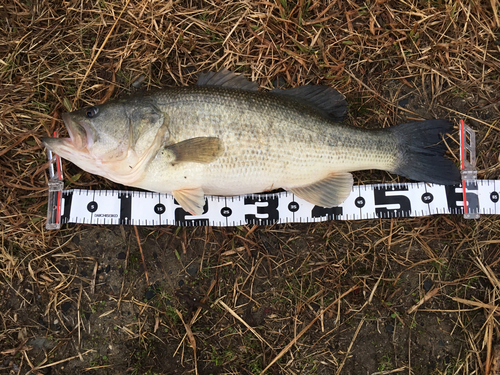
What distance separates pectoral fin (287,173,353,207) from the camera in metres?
3.06

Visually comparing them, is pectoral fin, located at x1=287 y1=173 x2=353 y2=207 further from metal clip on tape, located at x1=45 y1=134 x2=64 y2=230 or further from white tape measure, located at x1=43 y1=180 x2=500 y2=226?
metal clip on tape, located at x1=45 y1=134 x2=64 y2=230

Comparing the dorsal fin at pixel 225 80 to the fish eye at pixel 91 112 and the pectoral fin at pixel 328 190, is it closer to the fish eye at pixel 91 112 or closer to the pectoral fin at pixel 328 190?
the fish eye at pixel 91 112

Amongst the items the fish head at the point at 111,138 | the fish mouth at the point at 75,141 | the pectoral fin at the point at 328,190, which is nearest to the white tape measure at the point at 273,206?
the pectoral fin at the point at 328,190

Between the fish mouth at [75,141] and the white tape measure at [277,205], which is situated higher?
the fish mouth at [75,141]

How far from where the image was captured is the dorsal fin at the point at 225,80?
2.96 m

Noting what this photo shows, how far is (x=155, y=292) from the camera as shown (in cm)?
320

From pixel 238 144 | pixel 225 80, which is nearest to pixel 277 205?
pixel 238 144

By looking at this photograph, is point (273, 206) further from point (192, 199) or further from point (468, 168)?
point (468, 168)

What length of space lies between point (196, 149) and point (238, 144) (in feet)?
1.16

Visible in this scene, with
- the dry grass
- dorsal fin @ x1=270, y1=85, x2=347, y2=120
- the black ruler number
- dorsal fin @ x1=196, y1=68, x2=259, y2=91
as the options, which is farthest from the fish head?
the black ruler number

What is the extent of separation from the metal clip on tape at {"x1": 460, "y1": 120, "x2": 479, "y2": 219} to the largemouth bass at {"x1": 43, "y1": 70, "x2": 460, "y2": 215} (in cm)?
29

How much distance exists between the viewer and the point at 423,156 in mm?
3115

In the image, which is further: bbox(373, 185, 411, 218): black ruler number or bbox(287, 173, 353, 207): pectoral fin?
bbox(373, 185, 411, 218): black ruler number

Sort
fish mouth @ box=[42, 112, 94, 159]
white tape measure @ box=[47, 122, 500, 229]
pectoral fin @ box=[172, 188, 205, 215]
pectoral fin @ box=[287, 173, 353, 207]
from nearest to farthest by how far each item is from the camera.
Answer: fish mouth @ box=[42, 112, 94, 159], pectoral fin @ box=[172, 188, 205, 215], pectoral fin @ box=[287, 173, 353, 207], white tape measure @ box=[47, 122, 500, 229]
